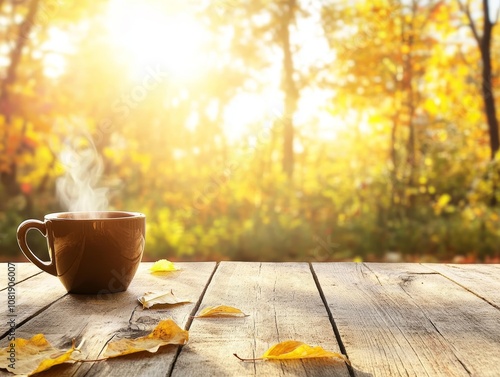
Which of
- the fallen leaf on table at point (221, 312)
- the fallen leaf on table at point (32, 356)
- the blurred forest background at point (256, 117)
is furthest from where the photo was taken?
the blurred forest background at point (256, 117)

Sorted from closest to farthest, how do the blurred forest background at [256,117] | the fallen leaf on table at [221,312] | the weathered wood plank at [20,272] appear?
the fallen leaf on table at [221,312] → the weathered wood plank at [20,272] → the blurred forest background at [256,117]

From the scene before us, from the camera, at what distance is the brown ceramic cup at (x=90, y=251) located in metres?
1.13

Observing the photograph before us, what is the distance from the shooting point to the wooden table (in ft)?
2.37

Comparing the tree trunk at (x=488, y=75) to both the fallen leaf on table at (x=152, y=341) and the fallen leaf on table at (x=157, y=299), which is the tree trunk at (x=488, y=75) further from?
the fallen leaf on table at (x=152, y=341)

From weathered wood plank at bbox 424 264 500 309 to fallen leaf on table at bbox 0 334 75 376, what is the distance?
0.71 metres

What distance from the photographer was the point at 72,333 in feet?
2.86

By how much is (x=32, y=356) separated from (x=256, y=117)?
7.48m

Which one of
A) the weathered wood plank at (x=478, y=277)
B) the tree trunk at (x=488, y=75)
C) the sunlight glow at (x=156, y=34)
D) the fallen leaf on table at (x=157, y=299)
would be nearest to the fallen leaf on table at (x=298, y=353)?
the fallen leaf on table at (x=157, y=299)

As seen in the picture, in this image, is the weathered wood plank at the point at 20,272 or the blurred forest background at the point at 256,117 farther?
the blurred forest background at the point at 256,117

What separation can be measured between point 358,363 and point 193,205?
6.21 meters

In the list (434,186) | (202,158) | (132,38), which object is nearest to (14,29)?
(132,38)

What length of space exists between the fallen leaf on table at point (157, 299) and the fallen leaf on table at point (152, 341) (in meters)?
0.21

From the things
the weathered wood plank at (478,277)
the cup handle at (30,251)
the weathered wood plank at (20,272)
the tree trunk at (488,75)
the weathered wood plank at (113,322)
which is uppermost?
the tree trunk at (488,75)

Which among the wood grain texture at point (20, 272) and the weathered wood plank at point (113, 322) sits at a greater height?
the weathered wood plank at point (113, 322)
